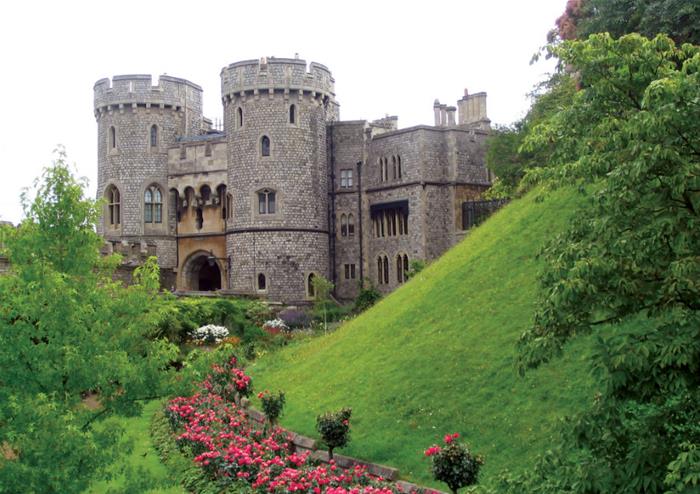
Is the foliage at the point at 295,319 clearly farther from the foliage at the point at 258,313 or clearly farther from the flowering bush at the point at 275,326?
the flowering bush at the point at 275,326

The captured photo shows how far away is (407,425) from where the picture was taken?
16859 mm

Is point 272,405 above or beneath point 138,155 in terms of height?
beneath

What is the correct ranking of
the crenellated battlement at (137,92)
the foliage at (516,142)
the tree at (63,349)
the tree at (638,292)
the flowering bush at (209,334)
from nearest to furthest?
the tree at (638,292), the tree at (63,349), the flowering bush at (209,334), the foliage at (516,142), the crenellated battlement at (137,92)

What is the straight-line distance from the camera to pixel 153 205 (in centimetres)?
5006

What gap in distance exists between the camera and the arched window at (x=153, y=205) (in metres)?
49.8

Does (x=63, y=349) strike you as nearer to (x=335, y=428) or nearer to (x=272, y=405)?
(x=335, y=428)

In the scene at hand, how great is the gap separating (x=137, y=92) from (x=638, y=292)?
4397 cm

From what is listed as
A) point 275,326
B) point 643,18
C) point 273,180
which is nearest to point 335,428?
point 643,18

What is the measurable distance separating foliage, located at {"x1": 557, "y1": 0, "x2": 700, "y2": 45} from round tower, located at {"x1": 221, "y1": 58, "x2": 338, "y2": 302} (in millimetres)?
21447

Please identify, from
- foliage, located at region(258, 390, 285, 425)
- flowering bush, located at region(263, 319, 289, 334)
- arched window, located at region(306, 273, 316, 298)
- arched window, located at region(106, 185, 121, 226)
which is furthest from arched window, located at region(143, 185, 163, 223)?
foliage, located at region(258, 390, 285, 425)

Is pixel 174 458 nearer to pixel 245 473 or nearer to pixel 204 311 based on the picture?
pixel 245 473

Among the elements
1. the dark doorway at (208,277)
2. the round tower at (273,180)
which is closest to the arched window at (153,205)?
the dark doorway at (208,277)

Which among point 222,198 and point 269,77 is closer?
point 269,77

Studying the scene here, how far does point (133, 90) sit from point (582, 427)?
44.3m
